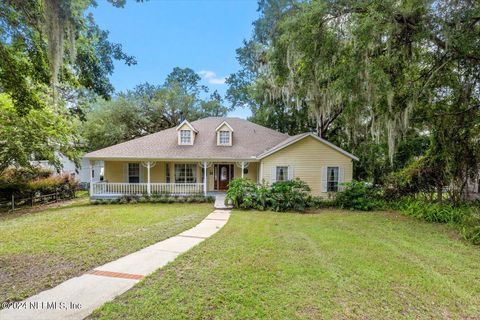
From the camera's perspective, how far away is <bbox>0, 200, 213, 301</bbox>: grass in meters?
3.97

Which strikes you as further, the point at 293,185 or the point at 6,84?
the point at 293,185

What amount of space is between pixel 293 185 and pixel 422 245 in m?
5.76

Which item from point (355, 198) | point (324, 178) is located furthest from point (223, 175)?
point (355, 198)

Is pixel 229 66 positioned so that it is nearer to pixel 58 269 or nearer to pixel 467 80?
pixel 467 80

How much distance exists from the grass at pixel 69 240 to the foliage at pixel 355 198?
6.60 m

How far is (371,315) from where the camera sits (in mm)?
3006

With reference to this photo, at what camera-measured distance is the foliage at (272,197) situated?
10.8 meters

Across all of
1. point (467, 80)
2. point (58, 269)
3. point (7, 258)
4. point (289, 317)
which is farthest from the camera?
point (467, 80)

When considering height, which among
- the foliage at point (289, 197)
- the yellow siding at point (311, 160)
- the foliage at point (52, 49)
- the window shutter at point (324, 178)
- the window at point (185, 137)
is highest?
the foliage at point (52, 49)

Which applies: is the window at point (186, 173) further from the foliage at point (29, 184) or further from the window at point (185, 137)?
the foliage at point (29, 184)

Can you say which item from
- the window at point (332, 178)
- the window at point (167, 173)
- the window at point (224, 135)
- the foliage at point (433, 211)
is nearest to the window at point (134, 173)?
the window at point (167, 173)

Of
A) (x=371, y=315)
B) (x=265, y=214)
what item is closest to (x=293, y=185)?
(x=265, y=214)

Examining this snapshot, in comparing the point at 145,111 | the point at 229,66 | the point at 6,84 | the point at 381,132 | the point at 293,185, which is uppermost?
the point at 229,66

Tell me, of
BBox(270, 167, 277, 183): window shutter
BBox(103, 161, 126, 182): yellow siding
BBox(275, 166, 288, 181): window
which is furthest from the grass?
BBox(275, 166, 288, 181): window
